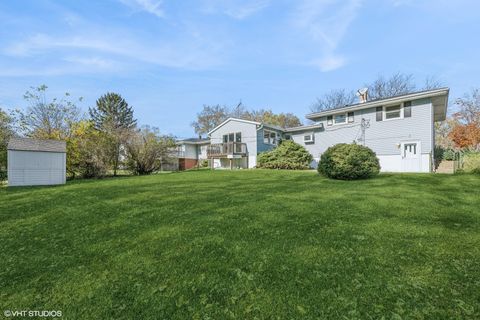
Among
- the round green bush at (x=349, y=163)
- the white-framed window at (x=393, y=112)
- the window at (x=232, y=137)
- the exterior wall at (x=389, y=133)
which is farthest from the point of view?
the window at (x=232, y=137)

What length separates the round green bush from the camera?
399 inches

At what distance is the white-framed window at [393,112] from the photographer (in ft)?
50.8

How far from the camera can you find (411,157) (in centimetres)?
1491

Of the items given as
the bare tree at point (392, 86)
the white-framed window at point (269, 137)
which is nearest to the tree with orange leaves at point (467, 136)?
the bare tree at point (392, 86)

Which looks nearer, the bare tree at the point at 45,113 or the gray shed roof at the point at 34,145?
the gray shed roof at the point at 34,145

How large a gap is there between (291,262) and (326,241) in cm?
88

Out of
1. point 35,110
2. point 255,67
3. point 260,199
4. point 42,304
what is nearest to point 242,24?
point 255,67

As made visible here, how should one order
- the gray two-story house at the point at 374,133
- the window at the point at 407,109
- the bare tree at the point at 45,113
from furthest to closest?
1. the bare tree at the point at 45,113
2. the window at the point at 407,109
3. the gray two-story house at the point at 374,133

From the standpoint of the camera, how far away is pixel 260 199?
6.50 meters

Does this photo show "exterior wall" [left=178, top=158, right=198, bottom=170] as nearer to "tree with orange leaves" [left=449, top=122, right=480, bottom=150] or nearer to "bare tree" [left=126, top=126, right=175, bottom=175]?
"bare tree" [left=126, top=126, right=175, bottom=175]

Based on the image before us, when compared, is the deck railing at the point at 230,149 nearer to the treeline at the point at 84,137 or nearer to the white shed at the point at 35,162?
the treeline at the point at 84,137

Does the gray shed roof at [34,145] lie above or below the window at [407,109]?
below

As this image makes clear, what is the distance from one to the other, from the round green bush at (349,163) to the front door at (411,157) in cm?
613

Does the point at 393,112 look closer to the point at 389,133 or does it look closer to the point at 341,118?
the point at 389,133
